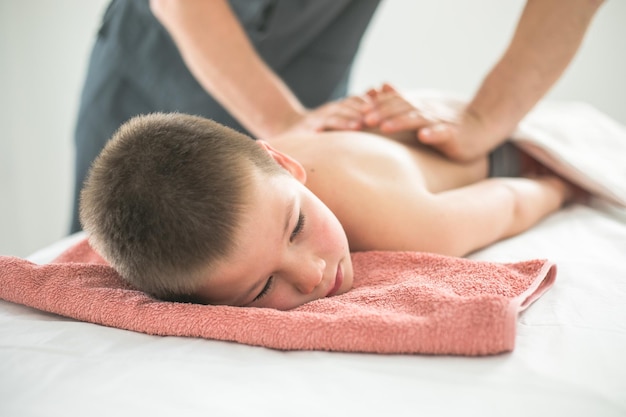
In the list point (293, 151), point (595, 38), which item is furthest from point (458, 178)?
point (595, 38)

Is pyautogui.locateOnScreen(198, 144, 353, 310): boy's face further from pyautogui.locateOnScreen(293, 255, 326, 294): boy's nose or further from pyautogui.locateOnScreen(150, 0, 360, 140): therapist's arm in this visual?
pyautogui.locateOnScreen(150, 0, 360, 140): therapist's arm

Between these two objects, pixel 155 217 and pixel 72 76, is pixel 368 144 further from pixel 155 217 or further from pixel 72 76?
pixel 72 76

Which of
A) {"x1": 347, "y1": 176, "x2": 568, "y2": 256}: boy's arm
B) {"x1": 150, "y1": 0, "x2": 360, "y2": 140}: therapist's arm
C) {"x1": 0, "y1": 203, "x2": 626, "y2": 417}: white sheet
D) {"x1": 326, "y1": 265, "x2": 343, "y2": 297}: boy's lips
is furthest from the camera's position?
{"x1": 150, "y1": 0, "x2": 360, "y2": 140}: therapist's arm

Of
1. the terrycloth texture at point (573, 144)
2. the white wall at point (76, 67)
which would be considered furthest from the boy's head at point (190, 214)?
the white wall at point (76, 67)

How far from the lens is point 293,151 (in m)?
1.05

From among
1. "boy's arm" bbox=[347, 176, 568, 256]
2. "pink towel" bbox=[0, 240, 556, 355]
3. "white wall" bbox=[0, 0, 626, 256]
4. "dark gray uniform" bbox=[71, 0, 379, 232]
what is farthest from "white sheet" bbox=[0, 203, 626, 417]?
"white wall" bbox=[0, 0, 626, 256]

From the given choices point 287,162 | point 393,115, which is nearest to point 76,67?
point 393,115

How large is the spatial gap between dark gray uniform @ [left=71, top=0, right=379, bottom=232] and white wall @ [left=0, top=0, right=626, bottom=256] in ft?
3.01

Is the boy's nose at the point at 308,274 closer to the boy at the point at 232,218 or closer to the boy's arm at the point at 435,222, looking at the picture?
the boy at the point at 232,218

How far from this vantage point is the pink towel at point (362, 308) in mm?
586

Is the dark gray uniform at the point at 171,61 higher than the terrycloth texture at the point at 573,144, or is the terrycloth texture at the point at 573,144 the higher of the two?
the dark gray uniform at the point at 171,61

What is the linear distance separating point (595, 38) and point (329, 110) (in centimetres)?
151

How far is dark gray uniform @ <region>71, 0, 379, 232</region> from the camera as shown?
4.69 feet

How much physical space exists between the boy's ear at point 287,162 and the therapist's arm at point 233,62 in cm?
34
